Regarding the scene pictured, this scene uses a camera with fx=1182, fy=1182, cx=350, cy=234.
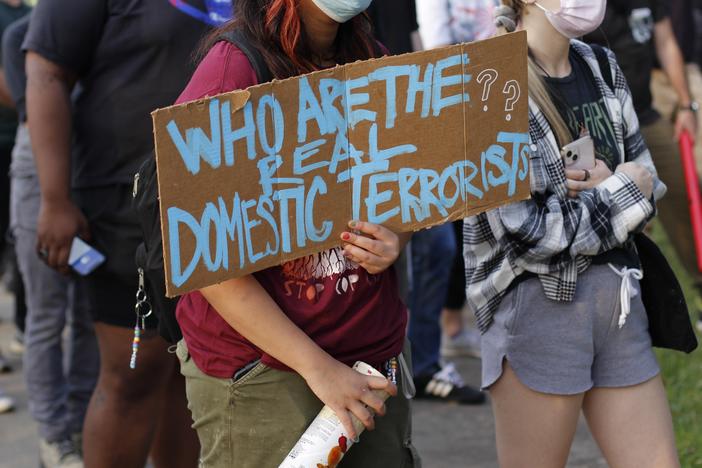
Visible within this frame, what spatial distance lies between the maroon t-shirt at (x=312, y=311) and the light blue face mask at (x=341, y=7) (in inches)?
8.1

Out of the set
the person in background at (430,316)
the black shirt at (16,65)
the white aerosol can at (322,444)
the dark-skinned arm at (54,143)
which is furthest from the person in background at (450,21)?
the white aerosol can at (322,444)

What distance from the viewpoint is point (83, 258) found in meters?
3.60

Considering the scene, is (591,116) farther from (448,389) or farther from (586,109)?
(448,389)

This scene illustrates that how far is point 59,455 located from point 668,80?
11.4 ft

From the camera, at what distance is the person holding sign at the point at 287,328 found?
2.35 metres

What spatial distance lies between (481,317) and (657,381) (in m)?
0.47

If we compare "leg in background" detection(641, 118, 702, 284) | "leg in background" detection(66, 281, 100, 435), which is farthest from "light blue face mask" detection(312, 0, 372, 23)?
"leg in background" detection(641, 118, 702, 284)

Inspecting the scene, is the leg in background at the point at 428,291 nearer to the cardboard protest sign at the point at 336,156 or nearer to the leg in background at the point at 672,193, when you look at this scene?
the leg in background at the point at 672,193

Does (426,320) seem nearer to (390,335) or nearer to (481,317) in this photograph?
(481,317)

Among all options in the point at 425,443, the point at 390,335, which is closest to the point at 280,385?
the point at 390,335

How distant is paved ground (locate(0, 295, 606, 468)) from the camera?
468cm

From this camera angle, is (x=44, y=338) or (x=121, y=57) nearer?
(x=121, y=57)

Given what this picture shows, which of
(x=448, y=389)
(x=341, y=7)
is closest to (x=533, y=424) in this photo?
(x=341, y=7)

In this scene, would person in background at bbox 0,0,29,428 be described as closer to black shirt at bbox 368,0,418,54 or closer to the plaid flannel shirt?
black shirt at bbox 368,0,418,54
